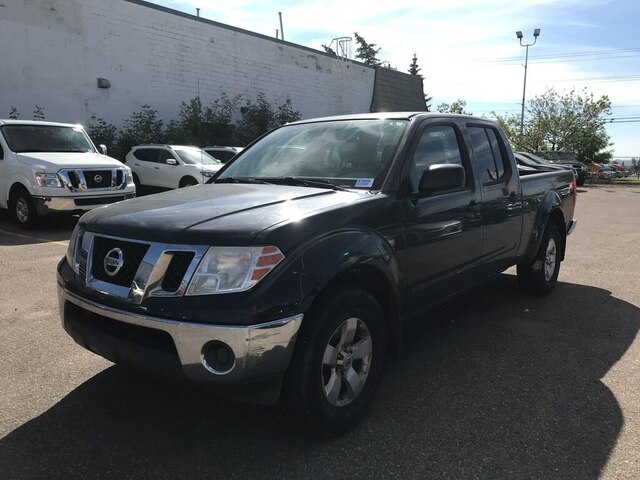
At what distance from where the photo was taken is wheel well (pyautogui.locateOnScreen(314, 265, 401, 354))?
113 inches

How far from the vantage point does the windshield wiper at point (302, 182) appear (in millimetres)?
3391

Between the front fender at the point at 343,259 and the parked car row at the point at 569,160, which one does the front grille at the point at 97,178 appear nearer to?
the front fender at the point at 343,259

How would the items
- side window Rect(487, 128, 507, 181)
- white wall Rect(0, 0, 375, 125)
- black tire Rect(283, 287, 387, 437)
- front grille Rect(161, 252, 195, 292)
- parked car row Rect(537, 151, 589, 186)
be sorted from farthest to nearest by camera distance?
parked car row Rect(537, 151, 589, 186), white wall Rect(0, 0, 375, 125), side window Rect(487, 128, 507, 181), black tire Rect(283, 287, 387, 437), front grille Rect(161, 252, 195, 292)

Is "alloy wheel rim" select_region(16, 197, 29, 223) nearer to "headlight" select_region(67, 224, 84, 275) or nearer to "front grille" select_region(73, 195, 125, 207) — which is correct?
"front grille" select_region(73, 195, 125, 207)

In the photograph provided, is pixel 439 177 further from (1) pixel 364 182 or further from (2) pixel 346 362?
(2) pixel 346 362

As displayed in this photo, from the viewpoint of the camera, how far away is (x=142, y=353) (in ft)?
8.31

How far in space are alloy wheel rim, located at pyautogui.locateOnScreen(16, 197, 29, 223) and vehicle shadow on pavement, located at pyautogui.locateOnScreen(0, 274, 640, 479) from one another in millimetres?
7304

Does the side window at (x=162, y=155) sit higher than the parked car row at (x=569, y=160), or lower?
higher

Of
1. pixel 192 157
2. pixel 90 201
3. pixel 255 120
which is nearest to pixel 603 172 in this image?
pixel 255 120

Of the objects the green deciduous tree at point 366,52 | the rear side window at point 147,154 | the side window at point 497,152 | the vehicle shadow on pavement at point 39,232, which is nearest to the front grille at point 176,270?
the side window at point 497,152

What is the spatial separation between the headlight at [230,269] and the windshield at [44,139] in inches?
366

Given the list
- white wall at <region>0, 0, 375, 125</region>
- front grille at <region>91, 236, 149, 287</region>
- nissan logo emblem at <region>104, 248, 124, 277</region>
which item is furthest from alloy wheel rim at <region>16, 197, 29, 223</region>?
nissan logo emblem at <region>104, 248, 124, 277</region>

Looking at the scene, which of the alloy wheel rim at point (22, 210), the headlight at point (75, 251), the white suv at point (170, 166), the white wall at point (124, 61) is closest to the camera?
the headlight at point (75, 251)

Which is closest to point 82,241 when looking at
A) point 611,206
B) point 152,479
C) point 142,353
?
point 142,353
